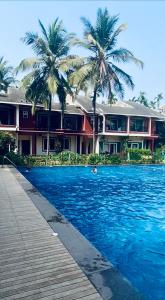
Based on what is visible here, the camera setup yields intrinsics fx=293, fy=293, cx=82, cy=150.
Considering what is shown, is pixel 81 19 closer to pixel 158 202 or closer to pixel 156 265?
pixel 158 202

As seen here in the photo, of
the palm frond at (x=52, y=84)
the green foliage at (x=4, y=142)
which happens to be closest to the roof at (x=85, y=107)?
the palm frond at (x=52, y=84)

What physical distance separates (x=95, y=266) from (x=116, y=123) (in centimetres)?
3936

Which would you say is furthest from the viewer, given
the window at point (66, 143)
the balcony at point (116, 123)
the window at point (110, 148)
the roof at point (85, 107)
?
the window at point (110, 148)

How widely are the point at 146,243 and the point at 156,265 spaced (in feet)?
6.24

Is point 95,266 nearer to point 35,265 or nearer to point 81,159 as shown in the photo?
point 35,265

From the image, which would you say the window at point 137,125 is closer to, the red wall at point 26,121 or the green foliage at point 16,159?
the red wall at point 26,121

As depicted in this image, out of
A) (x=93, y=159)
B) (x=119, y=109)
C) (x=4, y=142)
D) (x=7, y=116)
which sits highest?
(x=119, y=109)

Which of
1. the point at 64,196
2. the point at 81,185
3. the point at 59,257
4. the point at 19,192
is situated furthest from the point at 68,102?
the point at 59,257

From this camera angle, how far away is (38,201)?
12.8 meters

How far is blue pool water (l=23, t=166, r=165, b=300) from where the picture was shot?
29.4 ft

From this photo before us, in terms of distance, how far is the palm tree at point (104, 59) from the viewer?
32.1 meters

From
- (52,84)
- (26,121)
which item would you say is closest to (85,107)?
(26,121)

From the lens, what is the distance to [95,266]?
659 cm

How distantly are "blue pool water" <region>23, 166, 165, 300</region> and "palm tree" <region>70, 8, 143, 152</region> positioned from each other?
10281mm
